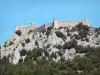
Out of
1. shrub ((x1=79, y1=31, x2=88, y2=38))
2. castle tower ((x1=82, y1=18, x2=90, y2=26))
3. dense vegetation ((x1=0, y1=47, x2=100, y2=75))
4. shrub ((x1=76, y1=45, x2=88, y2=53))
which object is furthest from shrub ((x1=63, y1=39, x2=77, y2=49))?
castle tower ((x1=82, y1=18, x2=90, y2=26))

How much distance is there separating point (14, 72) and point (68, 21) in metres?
30.0

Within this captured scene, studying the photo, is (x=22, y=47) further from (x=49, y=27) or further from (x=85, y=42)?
(x=85, y=42)

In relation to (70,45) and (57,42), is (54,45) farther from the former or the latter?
(70,45)

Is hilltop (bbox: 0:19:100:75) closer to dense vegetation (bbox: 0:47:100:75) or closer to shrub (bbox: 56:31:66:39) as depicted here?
shrub (bbox: 56:31:66:39)

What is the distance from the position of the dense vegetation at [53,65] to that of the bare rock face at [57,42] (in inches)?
61.3

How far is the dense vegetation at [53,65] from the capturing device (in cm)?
8119

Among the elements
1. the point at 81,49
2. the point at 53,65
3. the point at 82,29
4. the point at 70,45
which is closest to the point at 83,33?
the point at 82,29

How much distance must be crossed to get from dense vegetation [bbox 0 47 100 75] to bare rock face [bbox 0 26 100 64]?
1.56m

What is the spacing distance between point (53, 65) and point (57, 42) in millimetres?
10778

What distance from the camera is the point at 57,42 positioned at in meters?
99.8

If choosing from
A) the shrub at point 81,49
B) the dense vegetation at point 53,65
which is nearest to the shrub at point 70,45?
the shrub at point 81,49

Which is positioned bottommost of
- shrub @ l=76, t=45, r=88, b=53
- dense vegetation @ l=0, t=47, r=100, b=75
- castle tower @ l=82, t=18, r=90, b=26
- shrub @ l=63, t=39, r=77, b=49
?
dense vegetation @ l=0, t=47, r=100, b=75

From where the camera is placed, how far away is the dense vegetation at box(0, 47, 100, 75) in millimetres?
81188

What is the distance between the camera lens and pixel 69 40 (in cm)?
10025
